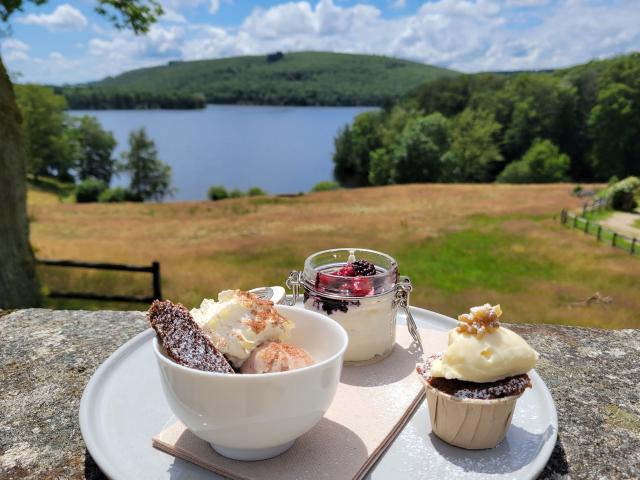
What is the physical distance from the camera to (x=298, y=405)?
4.79 feet

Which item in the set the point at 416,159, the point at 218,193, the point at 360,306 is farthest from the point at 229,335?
the point at 218,193

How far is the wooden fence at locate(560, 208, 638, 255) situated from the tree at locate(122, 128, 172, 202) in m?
58.0

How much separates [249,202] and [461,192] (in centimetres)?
1703

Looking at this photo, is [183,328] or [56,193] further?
[56,193]

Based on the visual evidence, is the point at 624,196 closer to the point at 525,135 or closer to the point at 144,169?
the point at 525,135

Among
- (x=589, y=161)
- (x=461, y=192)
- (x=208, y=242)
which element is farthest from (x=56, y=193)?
(x=589, y=161)

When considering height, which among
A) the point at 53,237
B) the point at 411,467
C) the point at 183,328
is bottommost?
the point at 53,237

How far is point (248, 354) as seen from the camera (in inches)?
67.9

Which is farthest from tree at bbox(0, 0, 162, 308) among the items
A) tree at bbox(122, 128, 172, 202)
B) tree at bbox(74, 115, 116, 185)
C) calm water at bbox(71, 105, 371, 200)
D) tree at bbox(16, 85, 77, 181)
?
tree at bbox(74, 115, 116, 185)

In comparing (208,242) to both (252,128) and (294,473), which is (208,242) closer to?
(294,473)

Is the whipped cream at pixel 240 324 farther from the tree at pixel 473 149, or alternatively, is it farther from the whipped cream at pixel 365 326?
the tree at pixel 473 149

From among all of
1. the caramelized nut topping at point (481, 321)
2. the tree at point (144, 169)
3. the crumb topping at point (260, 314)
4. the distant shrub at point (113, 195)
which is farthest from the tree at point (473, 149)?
the crumb topping at point (260, 314)

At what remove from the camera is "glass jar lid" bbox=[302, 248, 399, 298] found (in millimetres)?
2227

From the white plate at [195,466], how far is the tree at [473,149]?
65641 mm
